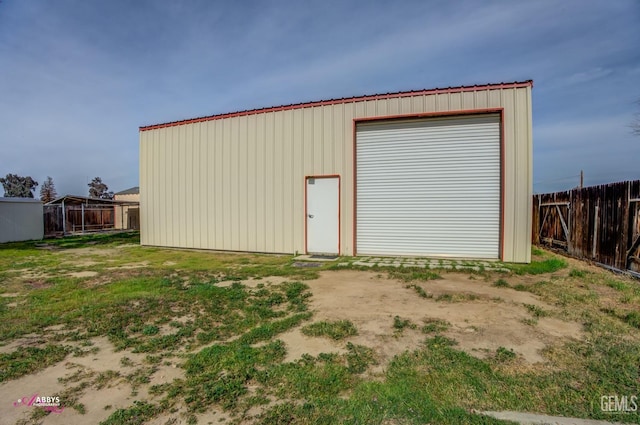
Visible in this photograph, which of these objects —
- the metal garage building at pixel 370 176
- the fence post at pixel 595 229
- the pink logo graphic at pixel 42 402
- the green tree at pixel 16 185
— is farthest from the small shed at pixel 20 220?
the green tree at pixel 16 185

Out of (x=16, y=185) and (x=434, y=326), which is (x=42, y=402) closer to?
(x=434, y=326)

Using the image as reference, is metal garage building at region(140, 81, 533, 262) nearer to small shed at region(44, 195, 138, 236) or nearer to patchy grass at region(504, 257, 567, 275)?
patchy grass at region(504, 257, 567, 275)

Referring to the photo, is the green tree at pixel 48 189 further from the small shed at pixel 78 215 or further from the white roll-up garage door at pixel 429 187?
the white roll-up garage door at pixel 429 187

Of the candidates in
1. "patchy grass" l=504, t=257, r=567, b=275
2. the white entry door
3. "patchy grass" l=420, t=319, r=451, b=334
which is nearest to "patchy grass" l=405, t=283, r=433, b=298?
"patchy grass" l=420, t=319, r=451, b=334

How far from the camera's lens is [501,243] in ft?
27.9

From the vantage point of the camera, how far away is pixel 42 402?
8.00 ft

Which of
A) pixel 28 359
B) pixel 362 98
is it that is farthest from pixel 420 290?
pixel 362 98

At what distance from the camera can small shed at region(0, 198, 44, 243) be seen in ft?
49.5

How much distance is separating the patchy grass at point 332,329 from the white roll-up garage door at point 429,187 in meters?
5.72

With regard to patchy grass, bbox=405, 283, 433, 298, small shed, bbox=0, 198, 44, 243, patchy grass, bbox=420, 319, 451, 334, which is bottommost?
patchy grass, bbox=405, 283, 433, 298

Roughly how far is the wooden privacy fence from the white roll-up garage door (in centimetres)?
218

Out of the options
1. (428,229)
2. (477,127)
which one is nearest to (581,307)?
(428,229)

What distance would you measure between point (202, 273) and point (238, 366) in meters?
4.58

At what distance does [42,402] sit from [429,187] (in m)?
8.60
